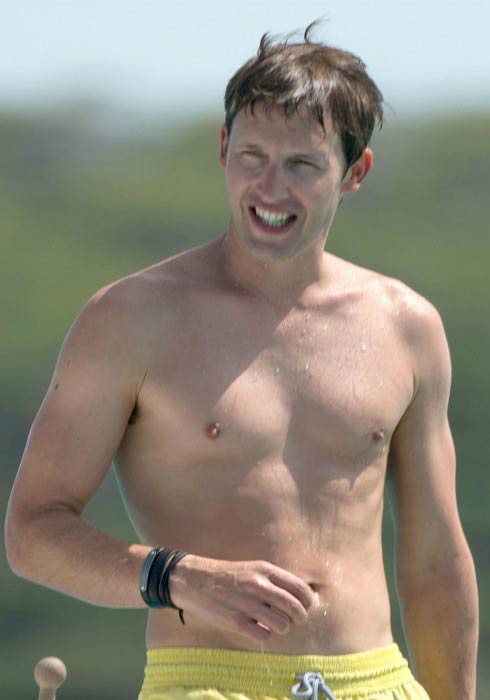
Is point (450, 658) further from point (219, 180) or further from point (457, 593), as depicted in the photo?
point (219, 180)

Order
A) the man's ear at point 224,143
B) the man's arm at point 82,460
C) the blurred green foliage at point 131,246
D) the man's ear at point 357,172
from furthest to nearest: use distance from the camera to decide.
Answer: the blurred green foliage at point 131,246 → the man's ear at point 357,172 → the man's ear at point 224,143 → the man's arm at point 82,460

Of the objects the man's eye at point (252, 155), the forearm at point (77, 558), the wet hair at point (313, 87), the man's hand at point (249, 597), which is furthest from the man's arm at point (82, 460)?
the wet hair at point (313, 87)

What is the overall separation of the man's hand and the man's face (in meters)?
0.66

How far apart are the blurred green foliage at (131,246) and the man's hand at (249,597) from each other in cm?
1482

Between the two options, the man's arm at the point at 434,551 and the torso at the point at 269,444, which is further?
the man's arm at the point at 434,551

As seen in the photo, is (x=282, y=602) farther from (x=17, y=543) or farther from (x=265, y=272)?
(x=265, y=272)

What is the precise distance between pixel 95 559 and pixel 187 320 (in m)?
0.50

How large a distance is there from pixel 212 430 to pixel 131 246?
19.5m

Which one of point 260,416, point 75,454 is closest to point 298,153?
point 260,416

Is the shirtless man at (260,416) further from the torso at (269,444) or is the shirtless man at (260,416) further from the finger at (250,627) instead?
the finger at (250,627)

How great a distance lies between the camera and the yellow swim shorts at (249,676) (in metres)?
3.45

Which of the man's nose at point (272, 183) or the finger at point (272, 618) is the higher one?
the man's nose at point (272, 183)

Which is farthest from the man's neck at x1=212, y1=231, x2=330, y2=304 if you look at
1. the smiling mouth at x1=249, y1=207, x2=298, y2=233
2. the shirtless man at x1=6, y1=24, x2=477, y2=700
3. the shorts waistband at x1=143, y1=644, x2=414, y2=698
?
the shorts waistband at x1=143, y1=644, x2=414, y2=698

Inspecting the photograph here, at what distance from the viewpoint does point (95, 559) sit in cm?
339
